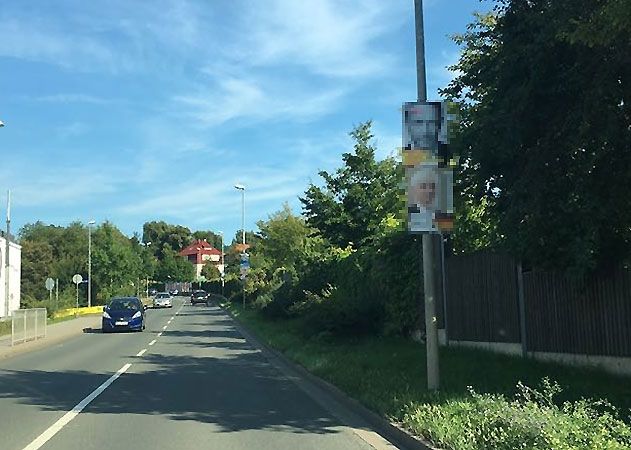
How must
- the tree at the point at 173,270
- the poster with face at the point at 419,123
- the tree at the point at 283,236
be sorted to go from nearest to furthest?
the poster with face at the point at 419,123 → the tree at the point at 283,236 → the tree at the point at 173,270

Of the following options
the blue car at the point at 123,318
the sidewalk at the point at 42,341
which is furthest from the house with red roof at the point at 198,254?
the blue car at the point at 123,318

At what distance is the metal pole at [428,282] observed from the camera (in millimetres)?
10359

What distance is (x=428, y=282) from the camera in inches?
422

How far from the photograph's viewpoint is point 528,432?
6.79 metres

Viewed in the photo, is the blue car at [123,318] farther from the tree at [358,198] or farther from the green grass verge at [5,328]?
the tree at [358,198]

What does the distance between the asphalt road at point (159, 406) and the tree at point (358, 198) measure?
9326mm

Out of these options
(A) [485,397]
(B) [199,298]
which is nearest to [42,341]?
(A) [485,397]

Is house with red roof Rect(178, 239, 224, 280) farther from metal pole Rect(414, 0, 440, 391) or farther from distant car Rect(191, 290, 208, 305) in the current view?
metal pole Rect(414, 0, 440, 391)

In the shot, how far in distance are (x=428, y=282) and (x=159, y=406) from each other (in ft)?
15.0

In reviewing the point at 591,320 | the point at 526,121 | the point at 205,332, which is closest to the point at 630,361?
the point at 591,320

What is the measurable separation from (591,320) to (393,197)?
17127 mm

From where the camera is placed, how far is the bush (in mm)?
6590

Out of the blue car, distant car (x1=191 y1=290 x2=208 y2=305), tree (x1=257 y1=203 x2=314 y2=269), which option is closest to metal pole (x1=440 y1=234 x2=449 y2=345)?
the blue car

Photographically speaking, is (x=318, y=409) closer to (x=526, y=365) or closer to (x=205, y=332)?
(x=526, y=365)
